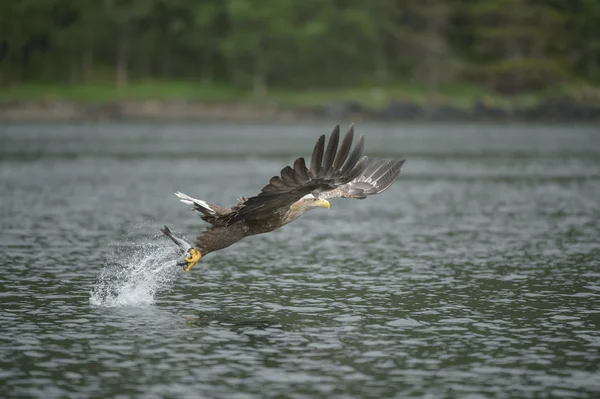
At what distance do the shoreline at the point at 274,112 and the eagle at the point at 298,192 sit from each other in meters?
93.2

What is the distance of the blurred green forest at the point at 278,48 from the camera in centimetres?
11756

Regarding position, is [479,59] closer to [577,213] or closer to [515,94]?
[515,94]

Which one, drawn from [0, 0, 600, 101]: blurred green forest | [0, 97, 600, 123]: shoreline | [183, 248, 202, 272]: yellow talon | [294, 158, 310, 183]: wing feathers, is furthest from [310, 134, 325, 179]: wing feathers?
[0, 0, 600, 101]: blurred green forest

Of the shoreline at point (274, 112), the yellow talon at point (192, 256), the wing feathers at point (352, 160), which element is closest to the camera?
the wing feathers at point (352, 160)

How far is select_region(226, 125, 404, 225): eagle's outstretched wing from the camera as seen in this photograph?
52.9ft

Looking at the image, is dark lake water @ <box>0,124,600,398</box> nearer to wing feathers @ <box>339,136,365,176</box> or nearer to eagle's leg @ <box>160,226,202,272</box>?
eagle's leg @ <box>160,226,202,272</box>

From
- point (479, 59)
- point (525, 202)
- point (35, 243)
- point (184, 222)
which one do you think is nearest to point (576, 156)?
point (525, 202)

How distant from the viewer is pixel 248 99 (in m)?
118

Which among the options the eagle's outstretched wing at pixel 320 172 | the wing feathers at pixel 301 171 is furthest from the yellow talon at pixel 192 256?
the wing feathers at pixel 301 171

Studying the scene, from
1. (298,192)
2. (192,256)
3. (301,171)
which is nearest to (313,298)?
(192,256)

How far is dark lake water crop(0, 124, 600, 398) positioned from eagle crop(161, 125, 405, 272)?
135 centimetres

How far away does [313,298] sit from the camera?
20156 mm

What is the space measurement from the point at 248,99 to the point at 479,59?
31.5 meters

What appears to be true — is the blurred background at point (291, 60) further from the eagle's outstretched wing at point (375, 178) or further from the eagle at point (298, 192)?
the eagle at point (298, 192)
